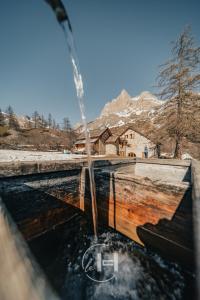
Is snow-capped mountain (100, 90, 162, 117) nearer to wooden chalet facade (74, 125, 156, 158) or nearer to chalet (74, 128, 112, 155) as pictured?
wooden chalet facade (74, 125, 156, 158)

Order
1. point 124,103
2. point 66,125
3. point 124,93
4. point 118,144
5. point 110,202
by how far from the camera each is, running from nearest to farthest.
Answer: point 110,202
point 118,144
point 66,125
point 124,103
point 124,93

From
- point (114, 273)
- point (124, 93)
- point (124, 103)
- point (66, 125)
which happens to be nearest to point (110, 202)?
point (114, 273)

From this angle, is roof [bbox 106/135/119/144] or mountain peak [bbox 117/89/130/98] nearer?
roof [bbox 106/135/119/144]

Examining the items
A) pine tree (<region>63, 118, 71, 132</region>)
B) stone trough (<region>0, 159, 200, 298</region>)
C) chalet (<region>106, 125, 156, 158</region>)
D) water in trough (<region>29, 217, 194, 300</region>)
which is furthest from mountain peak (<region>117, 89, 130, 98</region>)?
water in trough (<region>29, 217, 194, 300</region>)

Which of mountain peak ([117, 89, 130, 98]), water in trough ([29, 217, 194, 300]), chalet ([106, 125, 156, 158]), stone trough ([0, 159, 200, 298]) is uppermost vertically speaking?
mountain peak ([117, 89, 130, 98])

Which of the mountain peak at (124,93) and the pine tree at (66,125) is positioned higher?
the mountain peak at (124,93)

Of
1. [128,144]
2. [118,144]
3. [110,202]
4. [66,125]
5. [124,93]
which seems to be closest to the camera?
[110,202]

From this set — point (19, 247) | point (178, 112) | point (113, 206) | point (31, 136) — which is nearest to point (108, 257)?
point (113, 206)

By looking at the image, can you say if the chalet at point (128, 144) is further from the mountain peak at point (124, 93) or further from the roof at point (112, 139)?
the mountain peak at point (124, 93)

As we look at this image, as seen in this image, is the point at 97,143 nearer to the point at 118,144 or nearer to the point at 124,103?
the point at 118,144

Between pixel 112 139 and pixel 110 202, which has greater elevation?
pixel 112 139

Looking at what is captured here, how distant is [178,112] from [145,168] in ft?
18.7

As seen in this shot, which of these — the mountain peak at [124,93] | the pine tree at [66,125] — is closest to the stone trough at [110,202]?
the pine tree at [66,125]

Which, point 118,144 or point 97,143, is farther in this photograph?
point 118,144
